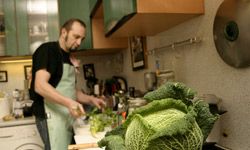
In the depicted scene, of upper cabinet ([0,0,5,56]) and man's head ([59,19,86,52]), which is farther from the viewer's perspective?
upper cabinet ([0,0,5,56])

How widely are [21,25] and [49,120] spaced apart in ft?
4.23

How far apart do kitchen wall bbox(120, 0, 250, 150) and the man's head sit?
1.91 ft

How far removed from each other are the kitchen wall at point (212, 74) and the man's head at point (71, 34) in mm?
583

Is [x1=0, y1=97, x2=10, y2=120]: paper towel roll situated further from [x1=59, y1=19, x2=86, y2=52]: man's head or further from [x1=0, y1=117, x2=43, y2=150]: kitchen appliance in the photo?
[x1=59, y1=19, x2=86, y2=52]: man's head

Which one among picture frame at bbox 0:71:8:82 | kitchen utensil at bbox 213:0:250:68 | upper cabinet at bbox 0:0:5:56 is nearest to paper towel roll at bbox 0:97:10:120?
picture frame at bbox 0:71:8:82

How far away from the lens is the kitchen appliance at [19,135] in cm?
231

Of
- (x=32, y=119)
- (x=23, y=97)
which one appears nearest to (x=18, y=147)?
(x=32, y=119)

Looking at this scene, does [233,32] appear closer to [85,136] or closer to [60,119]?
[85,136]

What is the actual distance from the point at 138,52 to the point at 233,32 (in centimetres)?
123

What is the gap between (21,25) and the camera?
2.63 meters

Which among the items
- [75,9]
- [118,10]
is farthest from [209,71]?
[75,9]

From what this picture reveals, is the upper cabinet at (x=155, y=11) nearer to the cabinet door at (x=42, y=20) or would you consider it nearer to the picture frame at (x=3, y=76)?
the cabinet door at (x=42, y=20)

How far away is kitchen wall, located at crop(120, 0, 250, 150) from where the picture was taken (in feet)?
3.18

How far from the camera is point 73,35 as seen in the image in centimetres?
176
